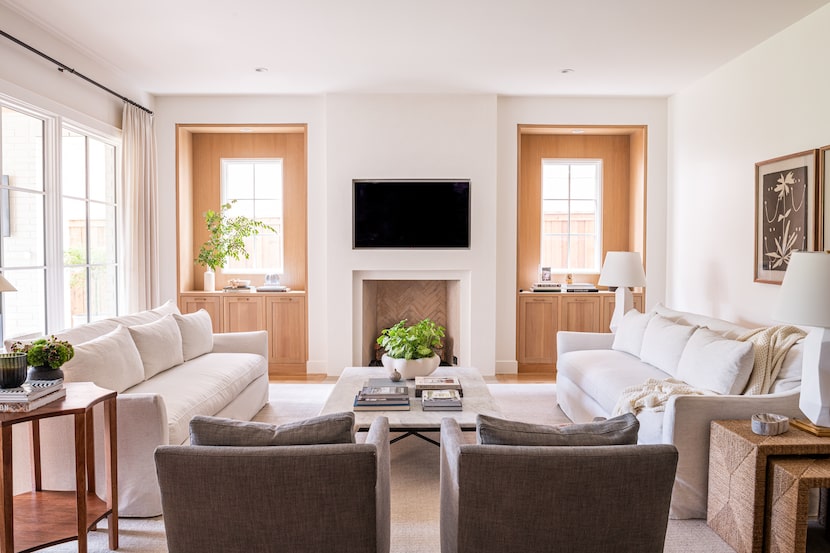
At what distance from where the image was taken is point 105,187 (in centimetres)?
518

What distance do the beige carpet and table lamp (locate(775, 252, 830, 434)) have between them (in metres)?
0.72

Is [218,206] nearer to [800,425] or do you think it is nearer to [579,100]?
[579,100]

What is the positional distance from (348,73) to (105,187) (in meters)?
2.40

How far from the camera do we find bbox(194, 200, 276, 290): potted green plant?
19.5ft

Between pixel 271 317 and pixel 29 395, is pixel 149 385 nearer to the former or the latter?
pixel 29 395

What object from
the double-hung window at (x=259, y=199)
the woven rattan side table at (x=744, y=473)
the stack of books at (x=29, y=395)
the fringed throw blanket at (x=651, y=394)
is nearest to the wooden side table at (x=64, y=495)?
the stack of books at (x=29, y=395)

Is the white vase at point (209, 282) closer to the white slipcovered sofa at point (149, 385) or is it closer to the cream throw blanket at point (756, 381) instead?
the white slipcovered sofa at point (149, 385)

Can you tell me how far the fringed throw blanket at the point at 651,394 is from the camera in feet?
10.1

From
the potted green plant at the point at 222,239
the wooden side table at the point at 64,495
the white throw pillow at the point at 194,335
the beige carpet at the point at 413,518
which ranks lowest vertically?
the beige carpet at the point at 413,518

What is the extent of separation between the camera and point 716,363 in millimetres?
3121

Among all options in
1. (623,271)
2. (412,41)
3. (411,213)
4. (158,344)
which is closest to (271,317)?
(411,213)

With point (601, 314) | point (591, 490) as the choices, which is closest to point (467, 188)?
point (601, 314)

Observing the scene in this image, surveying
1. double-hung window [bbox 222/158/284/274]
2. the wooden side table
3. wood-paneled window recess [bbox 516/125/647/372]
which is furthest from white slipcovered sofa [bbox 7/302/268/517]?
wood-paneled window recess [bbox 516/125/647/372]

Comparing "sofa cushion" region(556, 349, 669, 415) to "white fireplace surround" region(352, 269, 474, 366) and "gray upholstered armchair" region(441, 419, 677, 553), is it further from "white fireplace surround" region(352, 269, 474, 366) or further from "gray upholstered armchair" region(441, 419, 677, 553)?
"gray upholstered armchair" region(441, 419, 677, 553)
